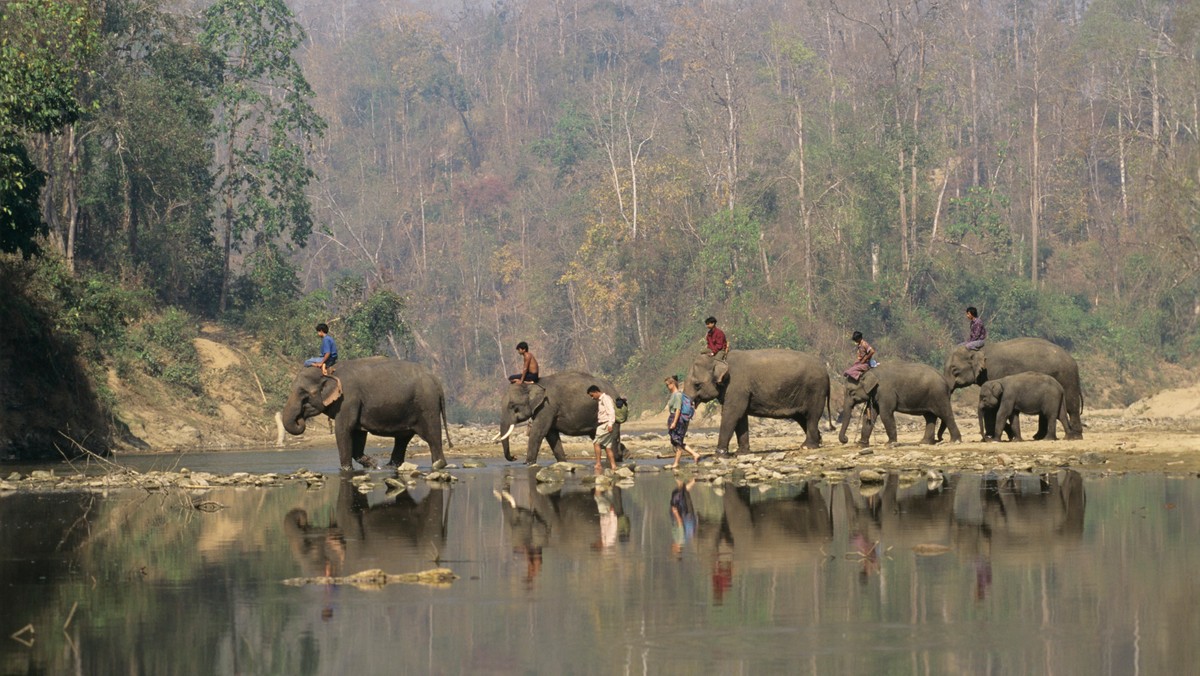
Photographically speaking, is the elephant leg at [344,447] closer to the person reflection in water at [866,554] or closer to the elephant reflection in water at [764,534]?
the elephant reflection in water at [764,534]

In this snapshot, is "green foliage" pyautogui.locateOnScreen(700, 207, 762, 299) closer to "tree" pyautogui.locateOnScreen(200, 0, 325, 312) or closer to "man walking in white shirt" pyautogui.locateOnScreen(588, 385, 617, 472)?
"tree" pyautogui.locateOnScreen(200, 0, 325, 312)

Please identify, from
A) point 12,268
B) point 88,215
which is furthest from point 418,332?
point 12,268

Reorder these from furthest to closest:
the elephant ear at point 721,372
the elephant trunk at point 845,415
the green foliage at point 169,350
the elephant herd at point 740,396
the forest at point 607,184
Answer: the forest at point 607,184 → the green foliage at point 169,350 → the elephant trunk at point 845,415 → the elephant ear at point 721,372 → the elephant herd at point 740,396

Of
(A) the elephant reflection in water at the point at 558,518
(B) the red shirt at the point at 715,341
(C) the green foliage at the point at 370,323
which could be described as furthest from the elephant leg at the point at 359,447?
(C) the green foliage at the point at 370,323

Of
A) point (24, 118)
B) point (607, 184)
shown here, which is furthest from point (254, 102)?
point (24, 118)

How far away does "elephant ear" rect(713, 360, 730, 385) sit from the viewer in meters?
29.7

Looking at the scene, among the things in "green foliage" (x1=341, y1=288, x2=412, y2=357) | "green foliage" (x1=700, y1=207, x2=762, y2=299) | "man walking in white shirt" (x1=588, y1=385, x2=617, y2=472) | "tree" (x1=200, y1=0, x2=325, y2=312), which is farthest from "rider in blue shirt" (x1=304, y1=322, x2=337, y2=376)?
"green foliage" (x1=700, y1=207, x2=762, y2=299)

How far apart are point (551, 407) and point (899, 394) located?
6.45 m

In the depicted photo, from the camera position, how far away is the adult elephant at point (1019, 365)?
3114 centimetres

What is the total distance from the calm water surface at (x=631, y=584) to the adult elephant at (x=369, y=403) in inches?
188

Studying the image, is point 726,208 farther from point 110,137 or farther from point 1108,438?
point 1108,438

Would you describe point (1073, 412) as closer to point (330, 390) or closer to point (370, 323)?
point (330, 390)

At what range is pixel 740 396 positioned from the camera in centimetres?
2986

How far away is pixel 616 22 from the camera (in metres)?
114
